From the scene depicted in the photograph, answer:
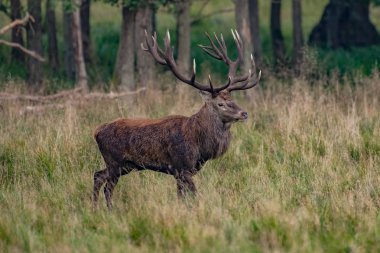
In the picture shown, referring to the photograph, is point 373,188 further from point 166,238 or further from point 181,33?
point 181,33

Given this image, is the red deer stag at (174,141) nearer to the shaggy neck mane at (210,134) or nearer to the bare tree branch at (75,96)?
the shaggy neck mane at (210,134)

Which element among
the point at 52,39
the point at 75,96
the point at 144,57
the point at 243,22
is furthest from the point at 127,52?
the point at 52,39

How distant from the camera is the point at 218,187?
32.8ft

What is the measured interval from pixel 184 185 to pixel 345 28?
16394 mm

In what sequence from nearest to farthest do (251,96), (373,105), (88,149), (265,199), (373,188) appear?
(265,199)
(373,188)
(88,149)
(373,105)
(251,96)

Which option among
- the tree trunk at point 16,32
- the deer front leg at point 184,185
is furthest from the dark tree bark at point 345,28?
the deer front leg at point 184,185

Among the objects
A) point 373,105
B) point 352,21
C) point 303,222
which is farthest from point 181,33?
point 303,222

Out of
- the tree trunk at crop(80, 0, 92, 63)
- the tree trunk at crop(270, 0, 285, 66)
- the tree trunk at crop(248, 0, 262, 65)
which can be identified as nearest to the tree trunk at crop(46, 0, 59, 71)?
the tree trunk at crop(80, 0, 92, 63)

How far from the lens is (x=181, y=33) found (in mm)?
18828

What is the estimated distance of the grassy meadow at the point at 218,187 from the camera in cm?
780

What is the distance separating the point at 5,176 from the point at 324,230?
4126 mm

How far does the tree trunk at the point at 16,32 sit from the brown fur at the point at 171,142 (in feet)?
24.3

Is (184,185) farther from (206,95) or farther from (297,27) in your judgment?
(297,27)

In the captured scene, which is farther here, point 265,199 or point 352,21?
point 352,21
